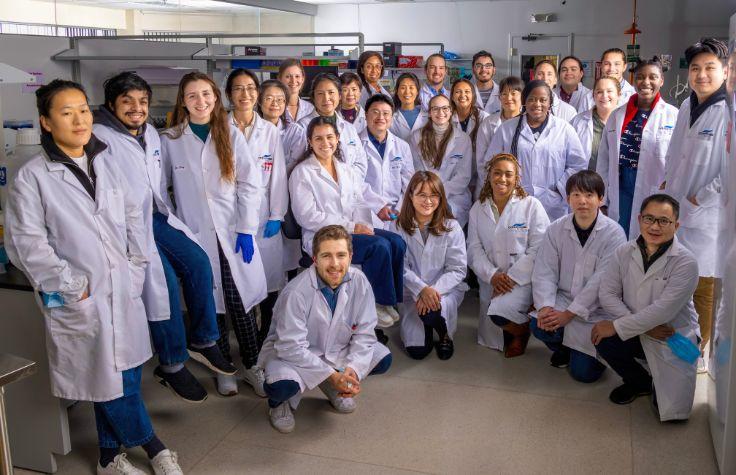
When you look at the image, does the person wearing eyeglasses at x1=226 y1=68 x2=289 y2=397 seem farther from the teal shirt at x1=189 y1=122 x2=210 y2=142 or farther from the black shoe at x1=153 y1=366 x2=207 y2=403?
the black shoe at x1=153 y1=366 x2=207 y2=403

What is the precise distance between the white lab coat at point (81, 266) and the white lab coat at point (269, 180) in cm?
101

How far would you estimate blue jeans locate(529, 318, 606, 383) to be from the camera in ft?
10.2

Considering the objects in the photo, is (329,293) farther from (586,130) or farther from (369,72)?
(369,72)

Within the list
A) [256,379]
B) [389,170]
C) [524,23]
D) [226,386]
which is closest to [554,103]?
[389,170]

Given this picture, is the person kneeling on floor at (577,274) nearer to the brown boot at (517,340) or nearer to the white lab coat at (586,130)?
the brown boot at (517,340)

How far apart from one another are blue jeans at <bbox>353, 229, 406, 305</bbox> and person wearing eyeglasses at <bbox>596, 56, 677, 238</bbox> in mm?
1305

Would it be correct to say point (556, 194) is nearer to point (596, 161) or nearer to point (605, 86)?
point (596, 161)

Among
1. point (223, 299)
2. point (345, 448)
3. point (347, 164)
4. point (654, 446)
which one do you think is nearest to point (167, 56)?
point (347, 164)

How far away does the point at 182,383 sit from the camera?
2.74 meters

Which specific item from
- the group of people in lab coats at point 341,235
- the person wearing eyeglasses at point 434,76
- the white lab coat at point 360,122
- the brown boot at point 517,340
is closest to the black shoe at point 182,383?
the group of people in lab coats at point 341,235

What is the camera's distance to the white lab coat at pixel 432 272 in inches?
137

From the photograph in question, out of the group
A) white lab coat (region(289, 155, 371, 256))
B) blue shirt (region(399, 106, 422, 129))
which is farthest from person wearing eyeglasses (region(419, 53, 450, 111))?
white lab coat (region(289, 155, 371, 256))

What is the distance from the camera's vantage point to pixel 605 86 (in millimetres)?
3955

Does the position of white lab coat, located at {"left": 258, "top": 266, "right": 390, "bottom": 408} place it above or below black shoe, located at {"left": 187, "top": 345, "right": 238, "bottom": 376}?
above
